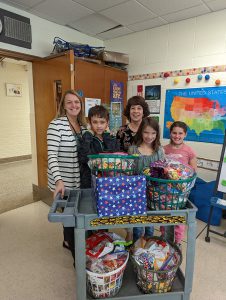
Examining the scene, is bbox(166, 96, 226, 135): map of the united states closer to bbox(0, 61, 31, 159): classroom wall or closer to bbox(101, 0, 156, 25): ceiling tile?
bbox(101, 0, 156, 25): ceiling tile

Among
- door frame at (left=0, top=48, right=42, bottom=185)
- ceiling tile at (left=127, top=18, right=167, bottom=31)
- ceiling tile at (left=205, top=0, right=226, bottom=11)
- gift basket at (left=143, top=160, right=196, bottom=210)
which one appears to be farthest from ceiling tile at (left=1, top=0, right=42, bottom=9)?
gift basket at (left=143, top=160, right=196, bottom=210)

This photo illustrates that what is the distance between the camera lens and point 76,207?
115cm

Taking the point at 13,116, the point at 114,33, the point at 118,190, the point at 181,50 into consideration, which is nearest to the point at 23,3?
the point at 114,33

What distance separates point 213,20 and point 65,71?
73.0 inches

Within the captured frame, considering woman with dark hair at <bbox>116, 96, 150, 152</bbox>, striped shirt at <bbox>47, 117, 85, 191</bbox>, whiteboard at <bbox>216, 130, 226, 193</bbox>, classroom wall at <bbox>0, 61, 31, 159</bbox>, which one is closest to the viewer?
striped shirt at <bbox>47, 117, 85, 191</bbox>

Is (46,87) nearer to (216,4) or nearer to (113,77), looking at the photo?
(113,77)

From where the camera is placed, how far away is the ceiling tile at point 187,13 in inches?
96.5

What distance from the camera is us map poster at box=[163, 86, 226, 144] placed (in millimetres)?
2619

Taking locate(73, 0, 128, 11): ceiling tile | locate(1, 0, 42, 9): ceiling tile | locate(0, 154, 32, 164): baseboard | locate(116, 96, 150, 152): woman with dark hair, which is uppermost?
locate(73, 0, 128, 11): ceiling tile

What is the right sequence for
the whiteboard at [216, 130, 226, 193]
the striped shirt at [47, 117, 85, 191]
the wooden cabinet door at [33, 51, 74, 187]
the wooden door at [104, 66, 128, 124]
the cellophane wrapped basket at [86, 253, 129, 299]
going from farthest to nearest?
the wooden door at [104, 66, 128, 124], the wooden cabinet door at [33, 51, 74, 187], the whiteboard at [216, 130, 226, 193], the striped shirt at [47, 117, 85, 191], the cellophane wrapped basket at [86, 253, 129, 299]

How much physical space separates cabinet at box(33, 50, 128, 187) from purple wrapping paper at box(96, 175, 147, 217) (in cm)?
186

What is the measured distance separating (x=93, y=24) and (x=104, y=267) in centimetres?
297

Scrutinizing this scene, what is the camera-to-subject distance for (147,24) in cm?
292

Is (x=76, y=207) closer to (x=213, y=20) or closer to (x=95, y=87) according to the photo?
(x=95, y=87)
